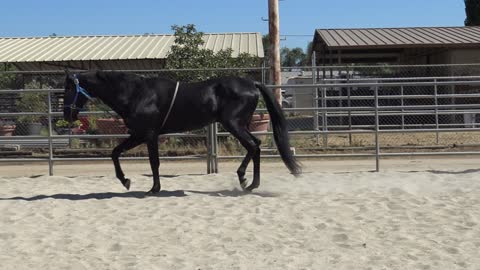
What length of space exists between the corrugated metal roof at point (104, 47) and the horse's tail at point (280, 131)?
38.1ft

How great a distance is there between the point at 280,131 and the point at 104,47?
1601 cm

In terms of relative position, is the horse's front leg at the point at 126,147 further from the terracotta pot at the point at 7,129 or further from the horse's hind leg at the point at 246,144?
the terracotta pot at the point at 7,129

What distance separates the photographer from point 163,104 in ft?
22.8

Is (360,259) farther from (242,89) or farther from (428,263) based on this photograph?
(242,89)

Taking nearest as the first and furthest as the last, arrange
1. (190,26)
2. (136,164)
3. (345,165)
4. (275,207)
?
Result: (275,207) → (345,165) → (136,164) → (190,26)

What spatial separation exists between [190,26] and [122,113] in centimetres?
841

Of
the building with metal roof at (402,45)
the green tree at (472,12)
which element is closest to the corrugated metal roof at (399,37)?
the building with metal roof at (402,45)

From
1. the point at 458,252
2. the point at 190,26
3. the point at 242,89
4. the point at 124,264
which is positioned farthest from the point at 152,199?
the point at 190,26

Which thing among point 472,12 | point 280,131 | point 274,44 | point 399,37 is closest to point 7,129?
point 274,44

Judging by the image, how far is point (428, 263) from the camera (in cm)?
396

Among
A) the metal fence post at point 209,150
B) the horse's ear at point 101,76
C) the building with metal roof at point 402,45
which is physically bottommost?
the metal fence post at point 209,150

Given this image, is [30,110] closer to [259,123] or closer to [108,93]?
[259,123]

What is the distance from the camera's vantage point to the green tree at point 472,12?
32.1m

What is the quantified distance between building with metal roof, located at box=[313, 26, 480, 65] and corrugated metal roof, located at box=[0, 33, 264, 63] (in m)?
2.67
